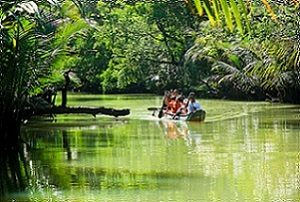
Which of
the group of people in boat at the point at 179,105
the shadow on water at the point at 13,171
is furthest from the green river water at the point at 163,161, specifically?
the group of people in boat at the point at 179,105

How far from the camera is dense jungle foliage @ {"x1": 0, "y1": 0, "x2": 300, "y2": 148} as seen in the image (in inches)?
474

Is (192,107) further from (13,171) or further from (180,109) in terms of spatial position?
(13,171)

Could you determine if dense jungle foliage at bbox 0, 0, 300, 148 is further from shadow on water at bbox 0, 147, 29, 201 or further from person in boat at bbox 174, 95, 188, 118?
person in boat at bbox 174, 95, 188, 118

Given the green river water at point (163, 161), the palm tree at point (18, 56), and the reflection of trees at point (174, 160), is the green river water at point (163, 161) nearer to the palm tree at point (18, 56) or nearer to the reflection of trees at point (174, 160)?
the reflection of trees at point (174, 160)

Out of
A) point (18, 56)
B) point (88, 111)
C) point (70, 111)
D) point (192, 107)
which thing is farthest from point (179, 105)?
point (18, 56)

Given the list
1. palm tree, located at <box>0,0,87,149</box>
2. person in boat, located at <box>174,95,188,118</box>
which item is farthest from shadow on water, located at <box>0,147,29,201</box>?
person in boat, located at <box>174,95,188,118</box>

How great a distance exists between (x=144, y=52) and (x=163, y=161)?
2316cm

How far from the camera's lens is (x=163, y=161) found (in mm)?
10156

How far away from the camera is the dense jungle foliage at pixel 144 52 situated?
12031mm

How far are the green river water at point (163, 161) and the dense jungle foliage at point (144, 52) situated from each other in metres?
1.40

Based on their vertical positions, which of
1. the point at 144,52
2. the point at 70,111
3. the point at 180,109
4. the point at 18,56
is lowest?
the point at 180,109

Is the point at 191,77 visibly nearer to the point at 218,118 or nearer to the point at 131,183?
the point at 218,118

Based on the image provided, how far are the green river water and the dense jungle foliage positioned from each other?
140 centimetres

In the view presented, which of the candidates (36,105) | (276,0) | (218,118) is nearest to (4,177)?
(276,0)
